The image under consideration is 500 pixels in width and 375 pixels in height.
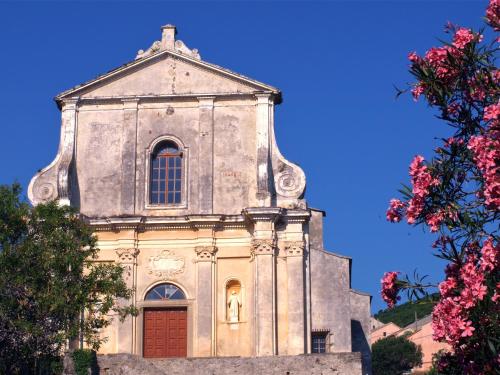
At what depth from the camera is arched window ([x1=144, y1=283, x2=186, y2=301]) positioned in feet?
107

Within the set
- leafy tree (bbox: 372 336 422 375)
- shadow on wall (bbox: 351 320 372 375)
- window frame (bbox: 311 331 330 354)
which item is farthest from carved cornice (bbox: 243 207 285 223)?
leafy tree (bbox: 372 336 422 375)

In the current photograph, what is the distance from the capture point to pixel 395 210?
12.1m

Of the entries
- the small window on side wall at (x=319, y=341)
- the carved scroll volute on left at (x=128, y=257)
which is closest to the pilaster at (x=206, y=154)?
the carved scroll volute on left at (x=128, y=257)

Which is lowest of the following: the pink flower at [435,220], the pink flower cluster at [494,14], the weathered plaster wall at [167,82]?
the pink flower at [435,220]

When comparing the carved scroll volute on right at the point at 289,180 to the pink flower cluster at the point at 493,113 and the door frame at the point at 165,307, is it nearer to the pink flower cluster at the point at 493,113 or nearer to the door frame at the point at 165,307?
the door frame at the point at 165,307

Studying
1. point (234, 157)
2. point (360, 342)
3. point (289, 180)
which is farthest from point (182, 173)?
point (360, 342)

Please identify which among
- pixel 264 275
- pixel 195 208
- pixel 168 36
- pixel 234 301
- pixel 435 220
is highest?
pixel 168 36

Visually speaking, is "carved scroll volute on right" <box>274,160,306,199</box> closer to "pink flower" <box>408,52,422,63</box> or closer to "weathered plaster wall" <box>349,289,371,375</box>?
"weathered plaster wall" <box>349,289,371,375</box>

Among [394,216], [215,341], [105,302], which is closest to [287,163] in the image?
[215,341]

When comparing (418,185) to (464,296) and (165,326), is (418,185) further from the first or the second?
(165,326)

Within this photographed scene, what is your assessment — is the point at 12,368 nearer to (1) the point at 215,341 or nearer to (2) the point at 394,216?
(1) the point at 215,341

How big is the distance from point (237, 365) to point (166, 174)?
28.9ft

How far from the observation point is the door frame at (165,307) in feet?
105

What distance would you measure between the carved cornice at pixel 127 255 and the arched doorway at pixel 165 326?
1.25 metres
